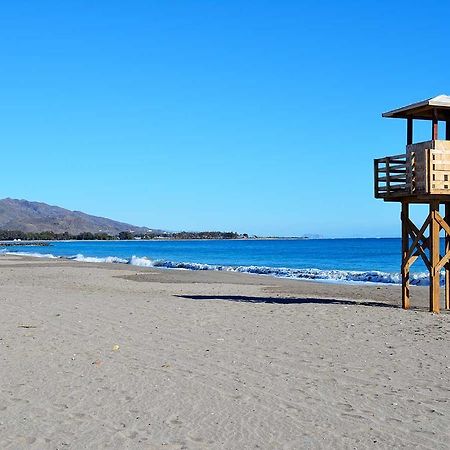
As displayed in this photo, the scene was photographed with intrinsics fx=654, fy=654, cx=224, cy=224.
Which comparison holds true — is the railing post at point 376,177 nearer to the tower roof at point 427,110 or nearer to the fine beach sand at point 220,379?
the tower roof at point 427,110

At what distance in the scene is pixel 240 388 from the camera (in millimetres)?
8531

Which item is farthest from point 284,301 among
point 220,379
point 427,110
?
point 220,379

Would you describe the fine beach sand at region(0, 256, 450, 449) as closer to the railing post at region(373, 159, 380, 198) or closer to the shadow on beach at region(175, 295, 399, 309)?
the shadow on beach at region(175, 295, 399, 309)

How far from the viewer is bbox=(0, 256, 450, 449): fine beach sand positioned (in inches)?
263

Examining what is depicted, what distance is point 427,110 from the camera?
706 inches

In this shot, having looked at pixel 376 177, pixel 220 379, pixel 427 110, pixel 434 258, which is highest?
pixel 427 110

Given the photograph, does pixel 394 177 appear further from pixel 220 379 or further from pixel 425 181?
pixel 220 379

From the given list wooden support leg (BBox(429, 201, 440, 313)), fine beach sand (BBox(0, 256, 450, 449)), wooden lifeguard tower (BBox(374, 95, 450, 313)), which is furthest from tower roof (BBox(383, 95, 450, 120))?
fine beach sand (BBox(0, 256, 450, 449))

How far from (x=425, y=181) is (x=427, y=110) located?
2165mm

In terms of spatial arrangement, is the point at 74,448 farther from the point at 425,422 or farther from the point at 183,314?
the point at 183,314

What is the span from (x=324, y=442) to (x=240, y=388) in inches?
87.7

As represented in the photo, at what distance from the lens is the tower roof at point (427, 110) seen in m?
17.1

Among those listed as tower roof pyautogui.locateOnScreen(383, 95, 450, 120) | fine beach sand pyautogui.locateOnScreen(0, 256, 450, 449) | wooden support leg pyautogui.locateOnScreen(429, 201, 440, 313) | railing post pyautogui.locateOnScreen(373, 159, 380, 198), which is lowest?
fine beach sand pyautogui.locateOnScreen(0, 256, 450, 449)

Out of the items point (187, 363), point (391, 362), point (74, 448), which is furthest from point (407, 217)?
point (74, 448)
